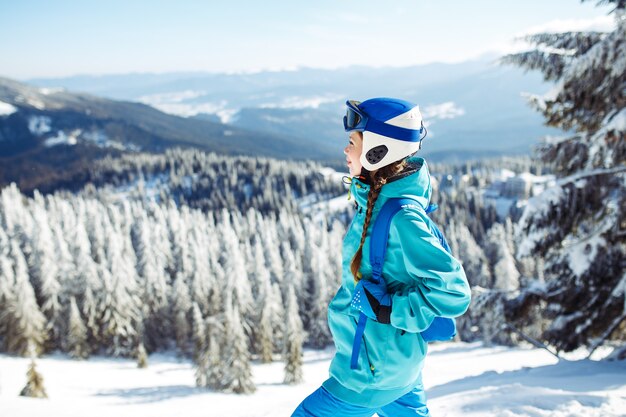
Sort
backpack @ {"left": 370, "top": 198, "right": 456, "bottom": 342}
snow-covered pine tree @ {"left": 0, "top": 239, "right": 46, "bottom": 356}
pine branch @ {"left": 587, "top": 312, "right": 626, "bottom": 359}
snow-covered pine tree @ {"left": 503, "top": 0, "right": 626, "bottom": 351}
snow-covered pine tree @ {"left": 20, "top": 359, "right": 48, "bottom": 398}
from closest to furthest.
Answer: backpack @ {"left": 370, "top": 198, "right": 456, "bottom": 342}
snow-covered pine tree @ {"left": 503, "top": 0, "right": 626, "bottom": 351}
pine branch @ {"left": 587, "top": 312, "right": 626, "bottom": 359}
snow-covered pine tree @ {"left": 20, "top": 359, "right": 48, "bottom": 398}
snow-covered pine tree @ {"left": 0, "top": 239, "right": 46, "bottom": 356}

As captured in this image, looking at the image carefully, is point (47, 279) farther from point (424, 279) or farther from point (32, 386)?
point (424, 279)

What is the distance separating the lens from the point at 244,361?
99.6 feet

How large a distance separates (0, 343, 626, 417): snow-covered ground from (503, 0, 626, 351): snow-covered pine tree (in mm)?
1014

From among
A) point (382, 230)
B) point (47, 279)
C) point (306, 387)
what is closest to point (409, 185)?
point (382, 230)

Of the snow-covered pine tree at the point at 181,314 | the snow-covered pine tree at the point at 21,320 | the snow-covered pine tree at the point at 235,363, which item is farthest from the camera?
the snow-covered pine tree at the point at 181,314

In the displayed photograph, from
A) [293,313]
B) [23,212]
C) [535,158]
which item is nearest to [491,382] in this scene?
[535,158]

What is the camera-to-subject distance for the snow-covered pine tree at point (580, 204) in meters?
6.81

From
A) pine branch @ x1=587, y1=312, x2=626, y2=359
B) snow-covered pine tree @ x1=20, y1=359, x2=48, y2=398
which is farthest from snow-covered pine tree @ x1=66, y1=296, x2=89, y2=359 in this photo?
pine branch @ x1=587, y1=312, x2=626, y2=359

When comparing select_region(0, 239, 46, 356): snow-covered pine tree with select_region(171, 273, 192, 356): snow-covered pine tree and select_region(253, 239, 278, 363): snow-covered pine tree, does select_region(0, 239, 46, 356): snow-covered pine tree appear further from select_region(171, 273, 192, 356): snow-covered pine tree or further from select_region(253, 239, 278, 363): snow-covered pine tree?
select_region(253, 239, 278, 363): snow-covered pine tree

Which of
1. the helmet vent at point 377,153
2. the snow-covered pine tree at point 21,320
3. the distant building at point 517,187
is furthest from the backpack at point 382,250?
the distant building at point 517,187

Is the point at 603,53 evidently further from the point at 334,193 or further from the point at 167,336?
the point at 334,193

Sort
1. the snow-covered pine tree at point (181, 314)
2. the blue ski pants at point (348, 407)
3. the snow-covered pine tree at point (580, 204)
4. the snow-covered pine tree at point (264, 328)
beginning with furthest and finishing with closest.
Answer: the snow-covered pine tree at point (181, 314) → the snow-covered pine tree at point (264, 328) → the snow-covered pine tree at point (580, 204) → the blue ski pants at point (348, 407)

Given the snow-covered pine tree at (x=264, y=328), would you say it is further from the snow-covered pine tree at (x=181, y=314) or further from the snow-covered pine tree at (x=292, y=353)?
the snow-covered pine tree at (x=181, y=314)

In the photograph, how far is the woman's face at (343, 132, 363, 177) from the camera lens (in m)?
2.74
